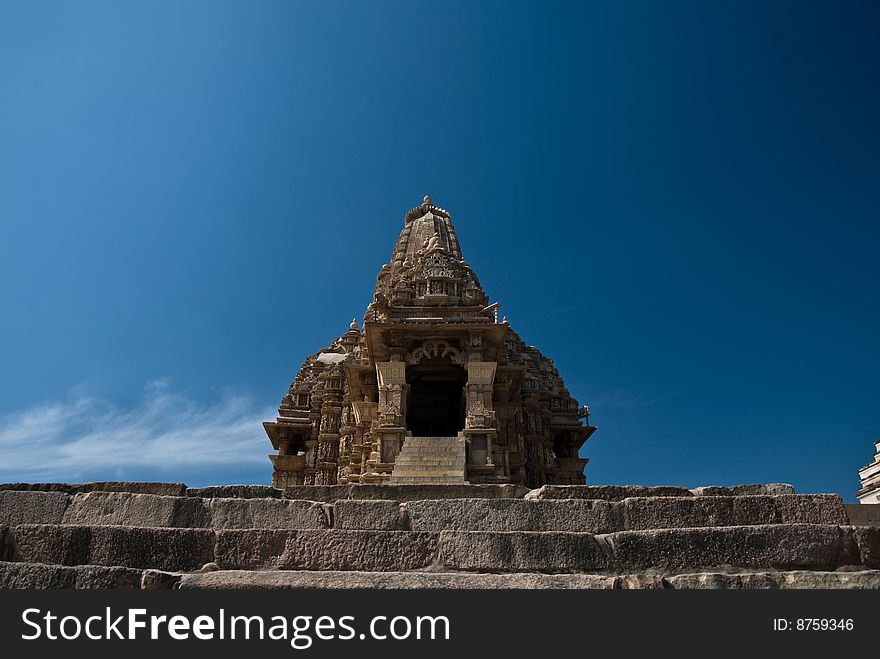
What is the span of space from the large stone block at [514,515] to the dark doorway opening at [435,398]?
429 inches

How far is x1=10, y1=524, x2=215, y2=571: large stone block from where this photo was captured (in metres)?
4.71

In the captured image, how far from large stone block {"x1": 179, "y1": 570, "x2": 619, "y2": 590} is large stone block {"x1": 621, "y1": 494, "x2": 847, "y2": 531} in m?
1.18

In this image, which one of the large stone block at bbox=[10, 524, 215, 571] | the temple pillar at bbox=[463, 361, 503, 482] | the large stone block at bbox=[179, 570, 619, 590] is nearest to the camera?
the large stone block at bbox=[179, 570, 619, 590]

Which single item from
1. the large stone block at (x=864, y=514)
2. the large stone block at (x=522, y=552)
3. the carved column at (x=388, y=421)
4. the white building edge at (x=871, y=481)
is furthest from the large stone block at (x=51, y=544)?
the white building edge at (x=871, y=481)

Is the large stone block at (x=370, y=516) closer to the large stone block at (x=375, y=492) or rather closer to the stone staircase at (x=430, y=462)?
the large stone block at (x=375, y=492)

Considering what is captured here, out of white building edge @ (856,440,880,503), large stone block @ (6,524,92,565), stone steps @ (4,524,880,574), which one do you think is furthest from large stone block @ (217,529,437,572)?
white building edge @ (856,440,880,503)

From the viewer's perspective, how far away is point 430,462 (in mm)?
12352

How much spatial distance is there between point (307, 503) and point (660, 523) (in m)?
3.21

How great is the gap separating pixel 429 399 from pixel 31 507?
14.7m

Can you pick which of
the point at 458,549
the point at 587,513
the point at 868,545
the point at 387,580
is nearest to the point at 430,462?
the point at 587,513

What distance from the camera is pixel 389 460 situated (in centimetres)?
1379

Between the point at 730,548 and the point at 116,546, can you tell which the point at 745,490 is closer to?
the point at 730,548

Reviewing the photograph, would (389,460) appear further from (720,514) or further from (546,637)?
(546,637)

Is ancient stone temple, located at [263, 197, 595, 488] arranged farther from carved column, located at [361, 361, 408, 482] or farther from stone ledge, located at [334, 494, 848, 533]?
stone ledge, located at [334, 494, 848, 533]
